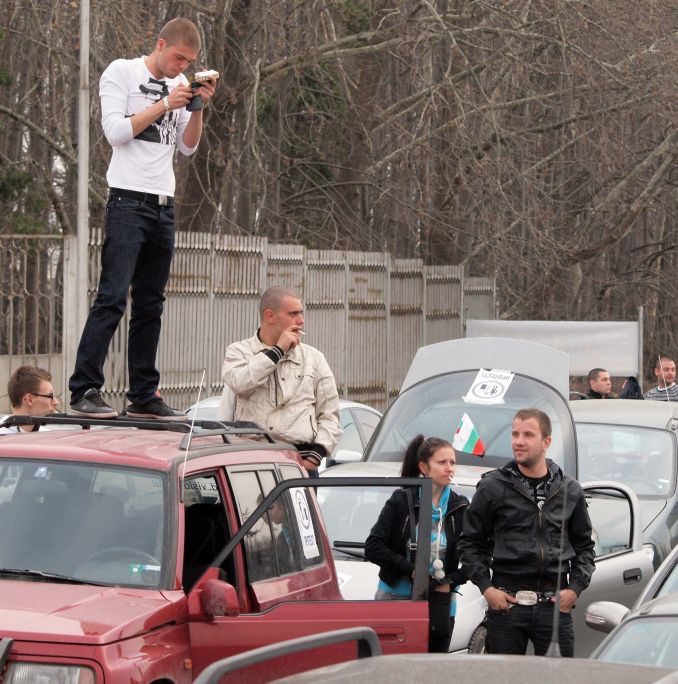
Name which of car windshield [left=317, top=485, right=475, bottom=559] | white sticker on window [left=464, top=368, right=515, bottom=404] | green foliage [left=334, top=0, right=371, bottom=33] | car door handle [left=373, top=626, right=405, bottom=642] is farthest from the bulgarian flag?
green foliage [left=334, top=0, right=371, bottom=33]

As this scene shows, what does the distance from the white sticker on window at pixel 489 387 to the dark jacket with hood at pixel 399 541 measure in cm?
329

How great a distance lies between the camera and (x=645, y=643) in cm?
534

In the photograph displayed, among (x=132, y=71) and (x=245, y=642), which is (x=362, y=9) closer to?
(x=132, y=71)

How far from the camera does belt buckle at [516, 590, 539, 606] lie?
6.92 m

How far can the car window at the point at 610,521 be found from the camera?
9398 millimetres

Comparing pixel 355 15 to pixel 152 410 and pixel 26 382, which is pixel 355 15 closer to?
pixel 26 382

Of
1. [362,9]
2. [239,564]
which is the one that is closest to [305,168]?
[362,9]

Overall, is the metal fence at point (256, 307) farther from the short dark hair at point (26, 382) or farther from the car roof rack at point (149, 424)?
the car roof rack at point (149, 424)

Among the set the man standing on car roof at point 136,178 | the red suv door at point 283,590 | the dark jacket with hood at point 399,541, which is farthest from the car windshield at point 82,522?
the dark jacket with hood at point 399,541

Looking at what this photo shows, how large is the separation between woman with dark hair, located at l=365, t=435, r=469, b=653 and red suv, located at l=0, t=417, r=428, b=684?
80 cm

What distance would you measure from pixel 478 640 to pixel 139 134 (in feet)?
10.5

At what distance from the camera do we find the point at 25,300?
49.7ft

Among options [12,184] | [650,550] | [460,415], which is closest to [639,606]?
[650,550]

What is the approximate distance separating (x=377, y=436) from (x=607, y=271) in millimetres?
20072
